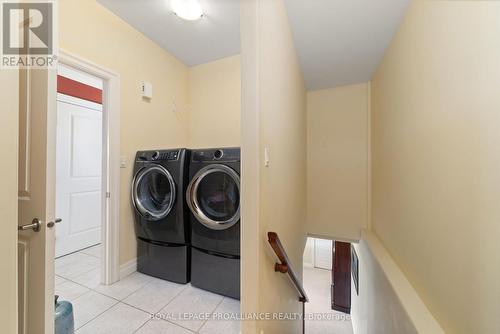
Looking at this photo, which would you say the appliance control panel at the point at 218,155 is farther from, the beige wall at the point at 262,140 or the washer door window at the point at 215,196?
the beige wall at the point at 262,140

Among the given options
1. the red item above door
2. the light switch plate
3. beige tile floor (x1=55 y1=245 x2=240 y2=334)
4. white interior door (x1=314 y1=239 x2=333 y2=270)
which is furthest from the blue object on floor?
white interior door (x1=314 y1=239 x2=333 y2=270)

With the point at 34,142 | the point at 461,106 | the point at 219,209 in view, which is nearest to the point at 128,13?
the point at 34,142

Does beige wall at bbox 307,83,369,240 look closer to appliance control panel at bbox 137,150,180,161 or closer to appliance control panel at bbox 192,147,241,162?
appliance control panel at bbox 192,147,241,162

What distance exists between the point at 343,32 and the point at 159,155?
6.69 feet

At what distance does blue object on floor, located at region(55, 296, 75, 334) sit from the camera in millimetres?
1030

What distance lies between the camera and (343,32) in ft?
5.99

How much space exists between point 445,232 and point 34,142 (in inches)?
77.5

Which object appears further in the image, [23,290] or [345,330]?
[345,330]

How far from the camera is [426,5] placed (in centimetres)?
123

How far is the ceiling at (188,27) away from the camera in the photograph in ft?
6.04

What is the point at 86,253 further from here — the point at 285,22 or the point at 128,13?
the point at 285,22

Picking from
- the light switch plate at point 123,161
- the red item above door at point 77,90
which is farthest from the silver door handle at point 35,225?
the red item above door at point 77,90

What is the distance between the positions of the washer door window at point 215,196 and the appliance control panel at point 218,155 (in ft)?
0.26

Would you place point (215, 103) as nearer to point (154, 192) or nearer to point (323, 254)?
point (154, 192)
